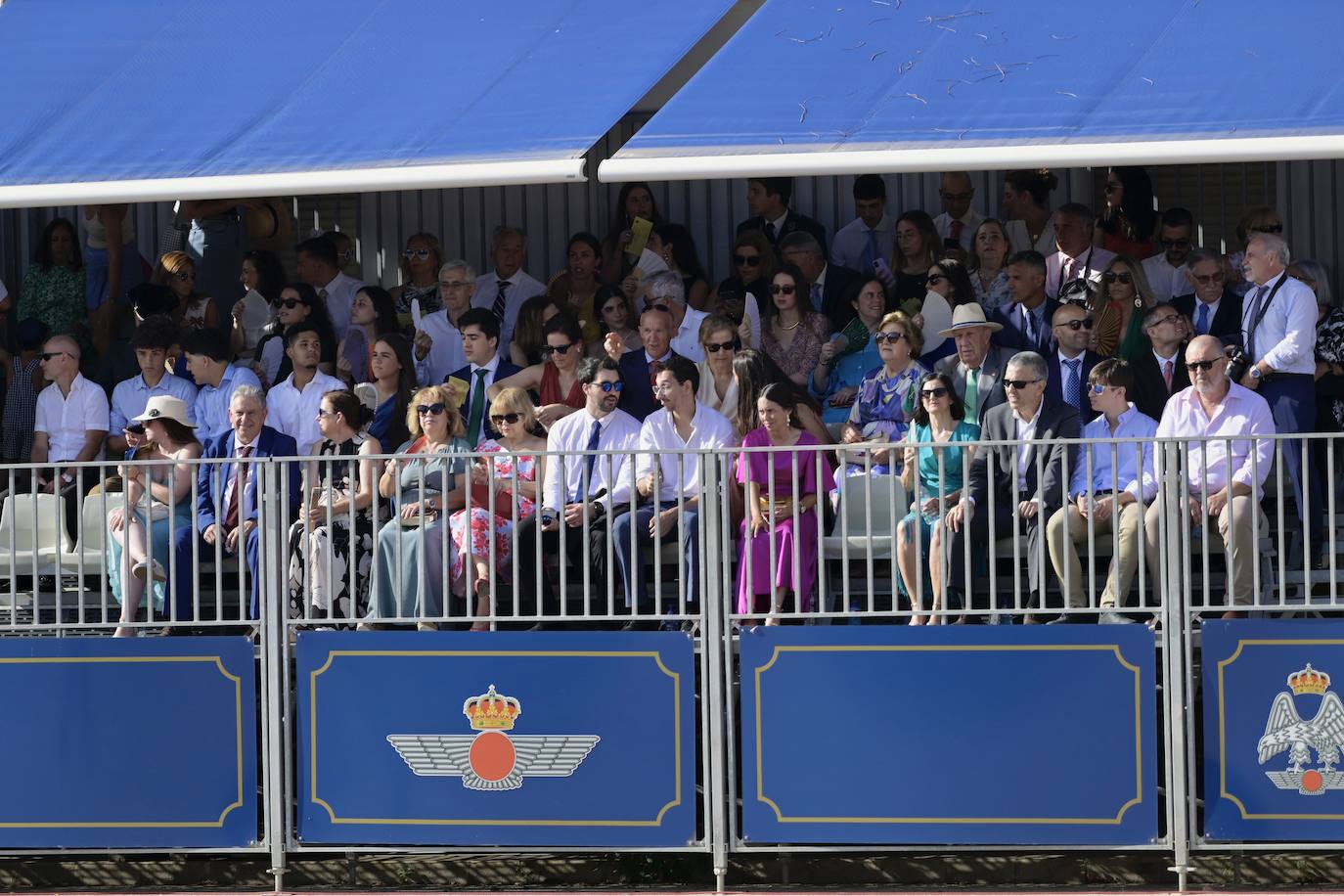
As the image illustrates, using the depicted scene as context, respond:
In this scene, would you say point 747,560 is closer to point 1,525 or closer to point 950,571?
point 950,571

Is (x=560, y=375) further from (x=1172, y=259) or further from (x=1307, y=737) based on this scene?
(x=1307, y=737)

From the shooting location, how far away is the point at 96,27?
41.0 ft

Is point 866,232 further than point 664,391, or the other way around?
point 866,232

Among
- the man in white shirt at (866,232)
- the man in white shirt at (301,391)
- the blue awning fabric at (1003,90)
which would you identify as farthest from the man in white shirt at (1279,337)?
the man in white shirt at (301,391)

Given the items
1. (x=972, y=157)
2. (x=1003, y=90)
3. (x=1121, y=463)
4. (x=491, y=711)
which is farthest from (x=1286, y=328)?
(x=491, y=711)

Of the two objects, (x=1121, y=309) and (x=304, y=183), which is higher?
(x=304, y=183)

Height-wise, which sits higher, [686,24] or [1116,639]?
[686,24]

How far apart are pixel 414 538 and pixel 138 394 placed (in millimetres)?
3699

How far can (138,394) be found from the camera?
484 inches

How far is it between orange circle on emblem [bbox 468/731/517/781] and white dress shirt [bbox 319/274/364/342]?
4793mm

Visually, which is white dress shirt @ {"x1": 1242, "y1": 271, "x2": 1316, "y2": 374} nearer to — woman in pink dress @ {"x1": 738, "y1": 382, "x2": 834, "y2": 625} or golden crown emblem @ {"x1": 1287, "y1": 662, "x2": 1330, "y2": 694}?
golden crown emblem @ {"x1": 1287, "y1": 662, "x2": 1330, "y2": 694}

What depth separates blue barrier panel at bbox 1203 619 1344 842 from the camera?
873 cm

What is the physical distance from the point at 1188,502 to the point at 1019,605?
2.76 ft

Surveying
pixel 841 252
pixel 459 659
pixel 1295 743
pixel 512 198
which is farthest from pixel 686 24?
pixel 1295 743
